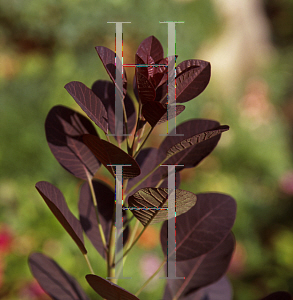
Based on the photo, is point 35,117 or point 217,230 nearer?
point 217,230

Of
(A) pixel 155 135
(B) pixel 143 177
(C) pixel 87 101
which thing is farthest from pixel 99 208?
(A) pixel 155 135

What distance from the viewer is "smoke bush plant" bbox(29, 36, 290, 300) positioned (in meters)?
0.28

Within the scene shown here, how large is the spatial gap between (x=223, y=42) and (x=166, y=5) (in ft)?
4.88

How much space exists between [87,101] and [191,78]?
0.37 ft

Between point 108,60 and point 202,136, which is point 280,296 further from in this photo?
point 108,60

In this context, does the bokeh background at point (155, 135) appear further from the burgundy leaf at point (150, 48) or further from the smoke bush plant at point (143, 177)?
the burgundy leaf at point (150, 48)

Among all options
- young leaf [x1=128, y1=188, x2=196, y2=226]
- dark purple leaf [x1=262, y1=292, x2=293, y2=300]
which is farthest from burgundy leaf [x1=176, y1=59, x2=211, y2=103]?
dark purple leaf [x1=262, y1=292, x2=293, y2=300]

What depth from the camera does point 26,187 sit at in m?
1.83

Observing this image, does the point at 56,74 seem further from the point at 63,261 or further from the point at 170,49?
the point at 170,49

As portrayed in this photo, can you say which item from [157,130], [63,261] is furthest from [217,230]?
[157,130]

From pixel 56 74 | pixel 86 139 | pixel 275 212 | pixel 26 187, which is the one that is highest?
pixel 56 74

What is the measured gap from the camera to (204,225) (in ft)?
1.23

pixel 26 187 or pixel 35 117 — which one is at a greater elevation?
pixel 35 117

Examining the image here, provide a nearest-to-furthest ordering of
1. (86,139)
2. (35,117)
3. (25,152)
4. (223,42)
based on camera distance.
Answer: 1. (86,139)
2. (25,152)
3. (35,117)
4. (223,42)
